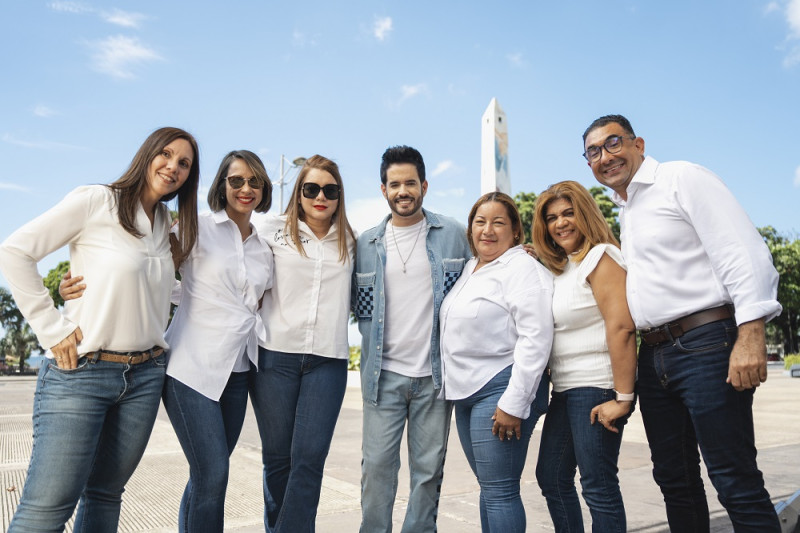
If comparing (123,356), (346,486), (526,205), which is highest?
(526,205)

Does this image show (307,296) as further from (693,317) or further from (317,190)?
(693,317)

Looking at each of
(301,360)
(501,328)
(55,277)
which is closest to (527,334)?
(501,328)

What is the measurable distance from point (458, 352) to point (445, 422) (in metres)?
0.48

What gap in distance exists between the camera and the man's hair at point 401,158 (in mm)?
3488

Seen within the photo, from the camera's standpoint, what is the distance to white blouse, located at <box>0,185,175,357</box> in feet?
7.83

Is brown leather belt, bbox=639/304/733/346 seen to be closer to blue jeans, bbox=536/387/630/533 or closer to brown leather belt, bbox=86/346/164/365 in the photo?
blue jeans, bbox=536/387/630/533

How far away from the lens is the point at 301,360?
316 cm

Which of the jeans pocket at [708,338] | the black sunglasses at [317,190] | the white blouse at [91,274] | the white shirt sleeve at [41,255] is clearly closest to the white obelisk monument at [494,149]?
the black sunglasses at [317,190]

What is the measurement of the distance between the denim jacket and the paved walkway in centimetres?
137

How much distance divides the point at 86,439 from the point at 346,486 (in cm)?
337

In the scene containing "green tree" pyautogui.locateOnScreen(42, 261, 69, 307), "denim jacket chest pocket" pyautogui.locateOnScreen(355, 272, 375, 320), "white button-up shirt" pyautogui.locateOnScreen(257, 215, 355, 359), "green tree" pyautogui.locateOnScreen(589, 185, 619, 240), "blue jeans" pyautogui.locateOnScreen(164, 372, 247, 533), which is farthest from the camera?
"green tree" pyautogui.locateOnScreen(42, 261, 69, 307)

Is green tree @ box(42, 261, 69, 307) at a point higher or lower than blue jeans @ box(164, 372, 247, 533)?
higher

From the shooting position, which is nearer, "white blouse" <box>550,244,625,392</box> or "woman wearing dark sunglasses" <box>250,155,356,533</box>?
"white blouse" <box>550,244,625,392</box>

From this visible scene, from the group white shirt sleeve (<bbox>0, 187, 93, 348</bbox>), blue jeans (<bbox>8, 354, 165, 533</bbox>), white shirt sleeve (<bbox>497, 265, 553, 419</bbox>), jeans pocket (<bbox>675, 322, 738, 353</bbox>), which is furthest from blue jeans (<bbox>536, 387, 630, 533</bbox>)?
white shirt sleeve (<bbox>0, 187, 93, 348</bbox>)
